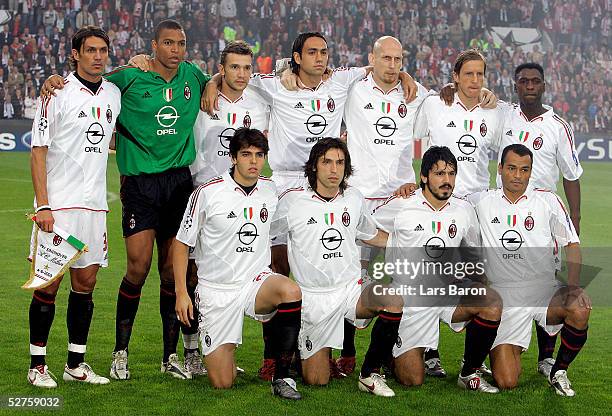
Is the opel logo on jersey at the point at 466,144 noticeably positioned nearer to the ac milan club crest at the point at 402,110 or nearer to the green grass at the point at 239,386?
the ac milan club crest at the point at 402,110

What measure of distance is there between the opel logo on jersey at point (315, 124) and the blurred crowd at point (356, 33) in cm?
1573

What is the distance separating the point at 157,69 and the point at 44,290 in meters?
1.65

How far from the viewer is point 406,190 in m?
6.57

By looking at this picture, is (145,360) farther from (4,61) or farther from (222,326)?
(4,61)

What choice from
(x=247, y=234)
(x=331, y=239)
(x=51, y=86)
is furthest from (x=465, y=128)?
(x=51, y=86)

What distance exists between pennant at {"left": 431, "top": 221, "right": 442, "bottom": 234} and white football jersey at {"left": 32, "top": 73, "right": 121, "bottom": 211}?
220 cm

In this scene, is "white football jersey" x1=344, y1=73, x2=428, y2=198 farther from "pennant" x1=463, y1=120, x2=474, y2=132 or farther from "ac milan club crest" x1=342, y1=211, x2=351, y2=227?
"ac milan club crest" x1=342, y1=211, x2=351, y2=227

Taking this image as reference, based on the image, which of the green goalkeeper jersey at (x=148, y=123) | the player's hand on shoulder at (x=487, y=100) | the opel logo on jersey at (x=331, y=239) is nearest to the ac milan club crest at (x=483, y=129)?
the player's hand on shoulder at (x=487, y=100)

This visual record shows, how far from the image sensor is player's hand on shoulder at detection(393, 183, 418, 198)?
21.5ft

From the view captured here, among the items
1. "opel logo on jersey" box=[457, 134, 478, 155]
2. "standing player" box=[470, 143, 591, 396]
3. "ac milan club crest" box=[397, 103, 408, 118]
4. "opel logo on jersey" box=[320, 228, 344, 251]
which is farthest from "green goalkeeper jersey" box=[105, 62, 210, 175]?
"standing player" box=[470, 143, 591, 396]

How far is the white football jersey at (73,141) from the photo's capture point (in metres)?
5.99

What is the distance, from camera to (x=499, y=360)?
6.24 m

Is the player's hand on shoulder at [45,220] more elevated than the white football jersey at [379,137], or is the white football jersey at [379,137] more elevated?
the white football jersey at [379,137]

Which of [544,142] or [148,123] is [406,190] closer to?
[544,142]
